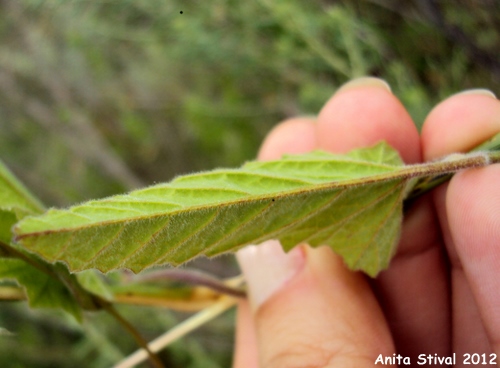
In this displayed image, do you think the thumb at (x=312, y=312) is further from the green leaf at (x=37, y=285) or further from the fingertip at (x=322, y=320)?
the green leaf at (x=37, y=285)

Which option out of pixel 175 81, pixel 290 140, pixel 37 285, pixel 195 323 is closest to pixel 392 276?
pixel 290 140

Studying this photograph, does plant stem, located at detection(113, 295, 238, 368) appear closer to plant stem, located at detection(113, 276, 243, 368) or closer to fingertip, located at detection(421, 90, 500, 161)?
plant stem, located at detection(113, 276, 243, 368)

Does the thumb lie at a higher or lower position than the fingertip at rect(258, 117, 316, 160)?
lower

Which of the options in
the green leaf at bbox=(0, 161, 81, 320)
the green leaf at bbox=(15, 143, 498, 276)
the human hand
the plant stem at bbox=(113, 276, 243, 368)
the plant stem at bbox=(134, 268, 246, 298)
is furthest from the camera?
the plant stem at bbox=(113, 276, 243, 368)

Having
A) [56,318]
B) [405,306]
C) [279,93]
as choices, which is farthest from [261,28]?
[56,318]

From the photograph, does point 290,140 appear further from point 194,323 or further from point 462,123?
point 194,323

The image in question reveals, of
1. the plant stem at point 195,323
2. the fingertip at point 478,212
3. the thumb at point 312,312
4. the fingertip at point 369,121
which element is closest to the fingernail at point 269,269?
the thumb at point 312,312

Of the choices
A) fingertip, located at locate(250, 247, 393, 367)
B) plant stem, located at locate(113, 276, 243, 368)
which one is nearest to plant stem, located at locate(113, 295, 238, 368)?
plant stem, located at locate(113, 276, 243, 368)

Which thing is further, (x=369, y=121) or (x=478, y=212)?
(x=369, y=121)
